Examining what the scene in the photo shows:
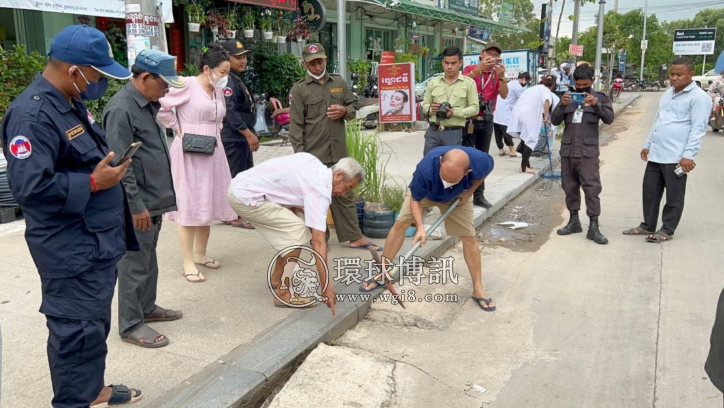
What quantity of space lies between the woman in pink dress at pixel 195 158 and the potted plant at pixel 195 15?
7127 mm

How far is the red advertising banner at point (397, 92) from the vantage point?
1027 cm

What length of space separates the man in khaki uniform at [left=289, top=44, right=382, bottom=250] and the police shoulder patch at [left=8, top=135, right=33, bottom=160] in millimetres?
3202

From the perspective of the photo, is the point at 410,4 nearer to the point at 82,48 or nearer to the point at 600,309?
the point at 600,309

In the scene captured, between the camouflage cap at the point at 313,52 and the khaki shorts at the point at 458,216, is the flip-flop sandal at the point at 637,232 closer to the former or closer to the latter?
the khaki shorts at the point at 458,216

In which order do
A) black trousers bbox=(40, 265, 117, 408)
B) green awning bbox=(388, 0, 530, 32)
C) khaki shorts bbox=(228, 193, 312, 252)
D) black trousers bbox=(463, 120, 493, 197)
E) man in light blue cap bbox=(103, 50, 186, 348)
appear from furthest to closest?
1. green awning bbox=(388, 0, 530, 32)
2. black trousers bbox=(463, 120, 493, 197)
3. khaki shorts bbox=(228, 193, 312, 252)
4. man in light blue cap bbox=(103, 50, 186, 348)
5. black trousers bbox=(40, 265, 117, 408)

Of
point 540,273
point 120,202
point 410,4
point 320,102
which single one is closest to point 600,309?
point 540,273

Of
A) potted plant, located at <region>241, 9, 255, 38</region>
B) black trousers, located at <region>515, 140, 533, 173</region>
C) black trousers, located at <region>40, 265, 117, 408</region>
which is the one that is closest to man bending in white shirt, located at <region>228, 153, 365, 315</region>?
black trousers, located at <region>40, 265, 117, 408</region>

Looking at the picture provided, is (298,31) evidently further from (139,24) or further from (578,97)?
(139,24)

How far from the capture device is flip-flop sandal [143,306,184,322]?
378 centimetres

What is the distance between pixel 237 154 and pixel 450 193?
8.39ft

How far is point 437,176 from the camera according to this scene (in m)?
4.16

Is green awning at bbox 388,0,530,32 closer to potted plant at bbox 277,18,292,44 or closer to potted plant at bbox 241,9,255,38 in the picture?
potted plant at bbox 277,18,292,44

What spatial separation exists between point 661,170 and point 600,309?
8.05 feet

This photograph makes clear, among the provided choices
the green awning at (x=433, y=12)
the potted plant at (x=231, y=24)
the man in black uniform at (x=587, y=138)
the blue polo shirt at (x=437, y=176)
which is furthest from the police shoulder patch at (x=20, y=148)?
the green awning at (x=433, y=12)
